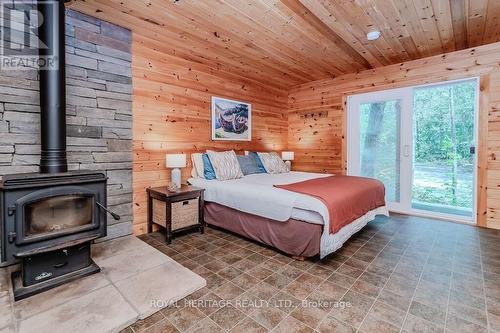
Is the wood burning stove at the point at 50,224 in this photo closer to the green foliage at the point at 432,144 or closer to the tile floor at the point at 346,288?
the tile floor at the point at 346,288

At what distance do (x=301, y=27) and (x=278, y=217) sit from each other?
84.7 inches

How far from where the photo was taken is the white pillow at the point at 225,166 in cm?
347

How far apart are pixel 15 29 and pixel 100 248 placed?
2.15 m

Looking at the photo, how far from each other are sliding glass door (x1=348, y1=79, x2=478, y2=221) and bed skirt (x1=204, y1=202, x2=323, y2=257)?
271cm

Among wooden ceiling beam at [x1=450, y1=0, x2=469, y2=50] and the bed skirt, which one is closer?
the bed skirt

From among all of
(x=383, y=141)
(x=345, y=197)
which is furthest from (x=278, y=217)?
(x=383, y=141)

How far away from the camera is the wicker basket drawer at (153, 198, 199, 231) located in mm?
2908

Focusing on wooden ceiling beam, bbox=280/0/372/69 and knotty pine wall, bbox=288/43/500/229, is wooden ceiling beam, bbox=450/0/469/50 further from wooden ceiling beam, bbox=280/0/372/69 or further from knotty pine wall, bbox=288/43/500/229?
wooden ceiling beam, bbox=280/0/372/69

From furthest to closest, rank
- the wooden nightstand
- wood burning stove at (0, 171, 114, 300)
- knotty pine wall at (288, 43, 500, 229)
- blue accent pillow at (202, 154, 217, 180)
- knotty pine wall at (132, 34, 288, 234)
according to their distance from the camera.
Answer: blue accent pillow at (202, 154, 217, 180), knotty pine wall at (288, 43, 500, 229), knotty pine wall at (132, 34, 288, 234), the wooden nightstand, wood burning stove at (0, 171, 114, 300)

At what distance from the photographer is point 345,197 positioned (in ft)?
8.41

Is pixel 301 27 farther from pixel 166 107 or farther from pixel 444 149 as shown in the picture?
pixel 444 149

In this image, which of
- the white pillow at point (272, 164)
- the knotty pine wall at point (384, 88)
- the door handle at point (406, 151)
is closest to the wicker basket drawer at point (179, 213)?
the white pillow at point (272, 164)

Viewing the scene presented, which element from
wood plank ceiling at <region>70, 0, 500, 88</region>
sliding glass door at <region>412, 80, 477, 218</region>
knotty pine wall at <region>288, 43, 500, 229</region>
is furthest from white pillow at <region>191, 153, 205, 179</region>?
sliding glass door at <region>412, 80, 477, 218</region>

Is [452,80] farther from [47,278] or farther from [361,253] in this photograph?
[47,278]
